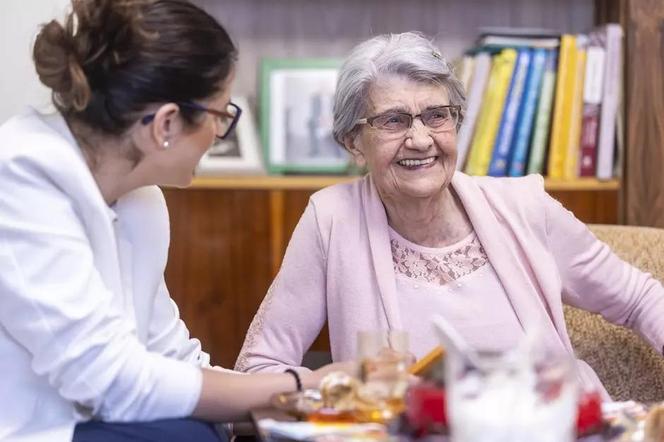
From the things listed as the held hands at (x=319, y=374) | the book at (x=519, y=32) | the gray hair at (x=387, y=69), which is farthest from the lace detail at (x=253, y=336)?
the book at (x=519, y=32)

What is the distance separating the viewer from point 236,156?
8.79 feet

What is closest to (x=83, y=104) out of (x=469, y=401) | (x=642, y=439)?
(x=469, y=401)

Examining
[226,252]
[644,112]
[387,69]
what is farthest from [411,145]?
[644,112]

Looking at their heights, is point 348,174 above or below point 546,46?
below

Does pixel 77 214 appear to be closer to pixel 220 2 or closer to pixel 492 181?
pixel 492 181

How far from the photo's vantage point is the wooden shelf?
8.55 feet

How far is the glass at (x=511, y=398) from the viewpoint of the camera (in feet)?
3.39

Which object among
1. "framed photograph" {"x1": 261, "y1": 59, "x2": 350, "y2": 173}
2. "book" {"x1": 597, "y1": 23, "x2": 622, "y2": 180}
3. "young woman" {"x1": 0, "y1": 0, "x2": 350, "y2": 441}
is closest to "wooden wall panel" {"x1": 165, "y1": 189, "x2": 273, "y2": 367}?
"framed photograph" {"x1": 261, "y1": 59, "x2": 350, "y2": 173}

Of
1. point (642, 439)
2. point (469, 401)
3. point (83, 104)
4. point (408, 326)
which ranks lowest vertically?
point (408, 326)

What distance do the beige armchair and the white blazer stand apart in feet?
3.20

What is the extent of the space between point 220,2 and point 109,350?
1636 millimetres

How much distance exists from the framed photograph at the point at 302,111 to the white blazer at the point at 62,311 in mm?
1199

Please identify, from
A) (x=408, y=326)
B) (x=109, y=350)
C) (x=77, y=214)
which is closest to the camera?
(x=109, y=350)

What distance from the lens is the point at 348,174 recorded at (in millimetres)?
2734
